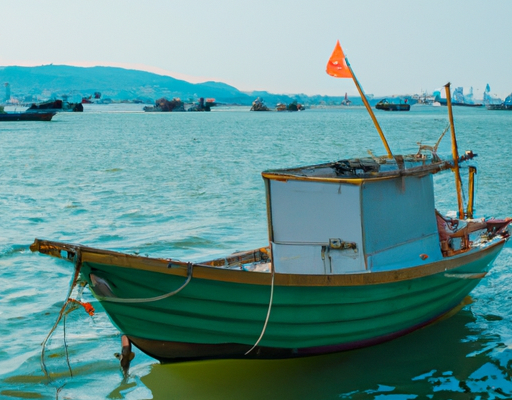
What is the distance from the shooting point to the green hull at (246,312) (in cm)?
859

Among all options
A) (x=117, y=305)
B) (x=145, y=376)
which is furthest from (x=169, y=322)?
(x=145, y=376)

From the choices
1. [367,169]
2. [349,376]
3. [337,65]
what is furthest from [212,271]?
[337,65]

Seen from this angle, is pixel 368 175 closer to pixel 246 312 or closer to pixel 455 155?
pixel 246 312

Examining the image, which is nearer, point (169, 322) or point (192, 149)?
point (169, 322)

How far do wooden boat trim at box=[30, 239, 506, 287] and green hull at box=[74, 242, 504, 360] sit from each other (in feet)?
0.12

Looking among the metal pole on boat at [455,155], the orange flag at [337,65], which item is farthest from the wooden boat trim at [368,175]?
the orange flag at [337,65]

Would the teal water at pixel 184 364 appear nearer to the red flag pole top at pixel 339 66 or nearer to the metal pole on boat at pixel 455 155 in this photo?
the metal pole on boat at pixel 455 155

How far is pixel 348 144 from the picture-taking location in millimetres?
59219

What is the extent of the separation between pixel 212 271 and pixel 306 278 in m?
1.22

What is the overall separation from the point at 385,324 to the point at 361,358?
0.59m

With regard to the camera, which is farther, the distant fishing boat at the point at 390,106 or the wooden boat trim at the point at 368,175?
the distant fishing boat at the point at 390,106

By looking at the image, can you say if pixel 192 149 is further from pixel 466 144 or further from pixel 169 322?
pixel 169 322

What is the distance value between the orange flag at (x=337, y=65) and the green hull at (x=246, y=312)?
393cm

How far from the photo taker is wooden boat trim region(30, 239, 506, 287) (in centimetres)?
816
